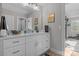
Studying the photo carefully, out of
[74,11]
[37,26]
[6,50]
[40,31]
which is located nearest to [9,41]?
[6,50]

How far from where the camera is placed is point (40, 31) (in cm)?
226

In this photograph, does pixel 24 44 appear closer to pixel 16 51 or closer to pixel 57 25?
pixel 16 51

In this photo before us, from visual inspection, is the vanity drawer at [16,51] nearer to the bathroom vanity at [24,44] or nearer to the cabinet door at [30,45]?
the bathroom vanity at [24,44]

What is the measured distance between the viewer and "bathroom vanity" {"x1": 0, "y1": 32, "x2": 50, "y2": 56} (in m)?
1.58

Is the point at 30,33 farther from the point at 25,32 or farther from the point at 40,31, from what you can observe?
the point at 40,31

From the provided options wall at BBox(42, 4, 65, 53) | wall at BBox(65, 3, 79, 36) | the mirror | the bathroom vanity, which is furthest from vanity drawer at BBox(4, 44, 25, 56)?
wall at BBox(65, 3, 79, 36)

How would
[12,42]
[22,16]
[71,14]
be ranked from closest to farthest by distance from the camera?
[12,42], [71,14], [22,16]

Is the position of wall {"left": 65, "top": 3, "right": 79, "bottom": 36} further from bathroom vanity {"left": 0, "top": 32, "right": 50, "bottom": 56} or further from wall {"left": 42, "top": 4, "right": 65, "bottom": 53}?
bathroom vanity {"left": 0, "top": 32, "right": 50, "bottom": 56}

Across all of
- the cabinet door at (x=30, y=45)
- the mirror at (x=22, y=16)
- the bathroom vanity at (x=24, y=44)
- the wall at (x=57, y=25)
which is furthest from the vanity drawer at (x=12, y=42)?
the wall at (x=57, y=25)

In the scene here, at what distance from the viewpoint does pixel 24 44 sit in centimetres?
194

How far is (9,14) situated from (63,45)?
128cm

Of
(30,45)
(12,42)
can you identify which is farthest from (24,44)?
(12,42)

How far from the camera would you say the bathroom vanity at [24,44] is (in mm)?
1576

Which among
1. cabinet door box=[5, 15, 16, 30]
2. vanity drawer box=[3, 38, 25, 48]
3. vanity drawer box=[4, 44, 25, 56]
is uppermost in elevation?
cabinet door box=[5, 15, 16, 30]
